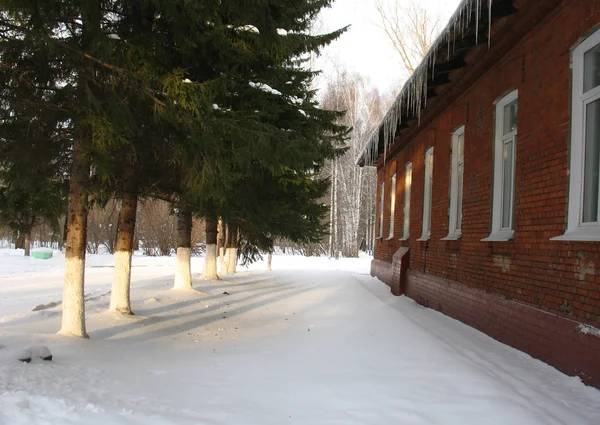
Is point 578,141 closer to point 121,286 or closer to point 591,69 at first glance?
point 591,69

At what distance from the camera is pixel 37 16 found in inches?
169

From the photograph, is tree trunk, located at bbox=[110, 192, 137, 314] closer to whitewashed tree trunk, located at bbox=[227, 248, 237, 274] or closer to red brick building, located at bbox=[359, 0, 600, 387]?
red brick building, located at bbox=[359, 0, 600, 387]

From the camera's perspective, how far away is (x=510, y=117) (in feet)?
21.1

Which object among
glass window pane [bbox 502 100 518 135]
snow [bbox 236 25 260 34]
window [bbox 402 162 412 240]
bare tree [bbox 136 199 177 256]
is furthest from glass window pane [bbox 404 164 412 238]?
bare tree [bbox 136 199 177 256]

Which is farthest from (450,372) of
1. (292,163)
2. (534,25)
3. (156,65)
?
(156,65)

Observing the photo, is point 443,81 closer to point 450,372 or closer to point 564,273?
point 564,273

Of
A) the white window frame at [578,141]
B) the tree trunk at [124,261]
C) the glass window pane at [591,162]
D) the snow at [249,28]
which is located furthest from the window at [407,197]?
the glass window pane at [591,162]

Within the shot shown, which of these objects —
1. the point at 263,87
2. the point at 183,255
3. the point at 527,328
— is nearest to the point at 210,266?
Result: the point at 183,255

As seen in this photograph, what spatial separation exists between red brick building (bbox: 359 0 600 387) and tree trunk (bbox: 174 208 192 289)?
5.41 m

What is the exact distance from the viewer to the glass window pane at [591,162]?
14.0 ft

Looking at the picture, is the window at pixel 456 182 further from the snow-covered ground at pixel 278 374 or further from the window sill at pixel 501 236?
the window sill at pixel 501 236

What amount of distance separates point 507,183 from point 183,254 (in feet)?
25.2

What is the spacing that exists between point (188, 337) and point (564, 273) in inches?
183

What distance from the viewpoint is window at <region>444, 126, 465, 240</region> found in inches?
323
